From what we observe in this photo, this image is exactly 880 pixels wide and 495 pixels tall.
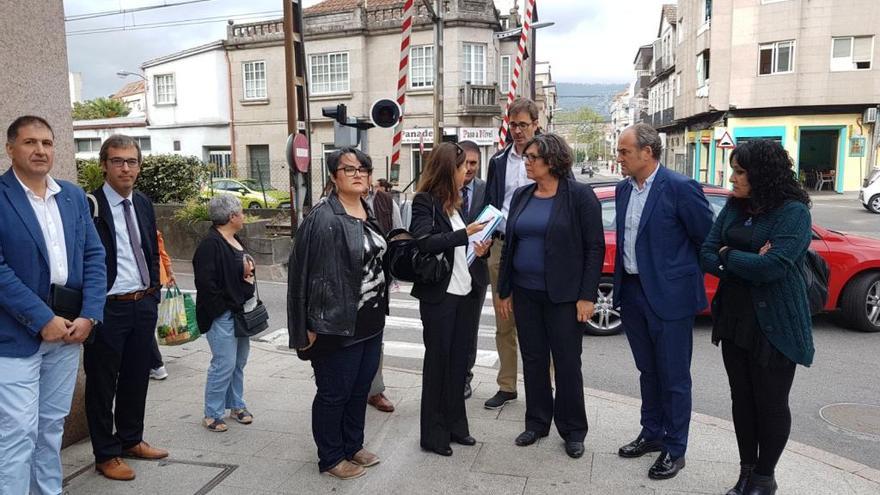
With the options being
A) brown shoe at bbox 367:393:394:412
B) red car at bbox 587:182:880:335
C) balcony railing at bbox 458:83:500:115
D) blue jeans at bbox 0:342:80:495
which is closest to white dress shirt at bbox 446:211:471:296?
brown shoe at bbox 367:393:394:412

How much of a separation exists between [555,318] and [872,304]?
536cm

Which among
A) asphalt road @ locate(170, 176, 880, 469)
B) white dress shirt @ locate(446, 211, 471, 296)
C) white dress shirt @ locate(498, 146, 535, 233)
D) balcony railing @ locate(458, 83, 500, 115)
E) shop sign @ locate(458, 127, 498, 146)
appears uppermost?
balcony railing @ locate(458, 83, 500, 115)

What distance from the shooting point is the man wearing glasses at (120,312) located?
12.3 ft

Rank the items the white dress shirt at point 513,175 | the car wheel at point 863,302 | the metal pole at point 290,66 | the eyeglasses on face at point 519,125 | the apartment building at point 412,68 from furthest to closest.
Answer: the apartment building at point 412,68 → the metal pole at point 290,66 → the car wheel at point 863,302 → the white dress shirt at point 513,175 → the eyeglasses on face at point 519,125

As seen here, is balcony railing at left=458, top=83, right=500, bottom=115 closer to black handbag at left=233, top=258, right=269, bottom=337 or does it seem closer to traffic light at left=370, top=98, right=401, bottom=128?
traffic light at left=370, top=98, right=401, bottom=128

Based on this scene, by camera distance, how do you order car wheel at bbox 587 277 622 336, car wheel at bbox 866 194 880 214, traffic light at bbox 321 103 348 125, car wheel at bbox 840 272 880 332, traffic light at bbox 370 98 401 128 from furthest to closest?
1. car wheel at bbox 866 194 880 214
2. car wheel at bbox 587 277 622 336
3. car wheel at bbox 840 272 880 332
4. traffic light at bbox 370 98 401 128
5. traffic light at bbox 321 103 348 125

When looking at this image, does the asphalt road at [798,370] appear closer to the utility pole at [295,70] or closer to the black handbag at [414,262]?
the black handbag at [414,262]

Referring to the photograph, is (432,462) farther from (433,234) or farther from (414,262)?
(433,234)

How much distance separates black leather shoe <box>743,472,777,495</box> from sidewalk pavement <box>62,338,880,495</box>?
19cm

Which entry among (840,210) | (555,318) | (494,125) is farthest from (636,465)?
(494,125)

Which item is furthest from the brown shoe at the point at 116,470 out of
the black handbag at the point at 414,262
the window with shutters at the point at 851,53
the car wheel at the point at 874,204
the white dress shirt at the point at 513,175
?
the window with shutters at the point at 851,53

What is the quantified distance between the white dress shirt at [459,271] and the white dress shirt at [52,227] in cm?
211

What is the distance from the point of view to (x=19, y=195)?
299cm

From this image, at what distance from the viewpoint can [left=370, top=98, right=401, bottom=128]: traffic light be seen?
6.14 metres
